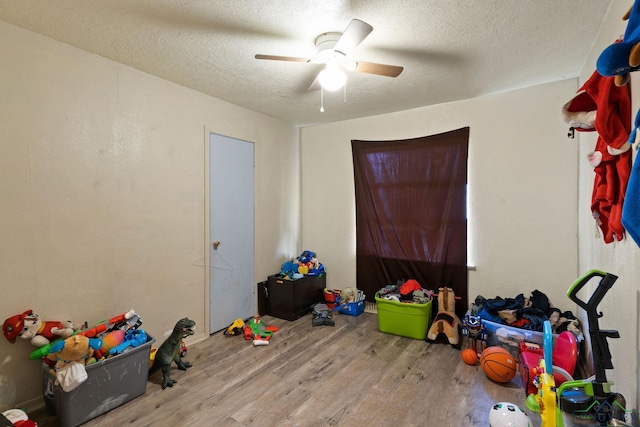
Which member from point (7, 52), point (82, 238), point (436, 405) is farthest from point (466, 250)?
point (7, 52)

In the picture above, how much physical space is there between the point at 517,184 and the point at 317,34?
7.87 ft

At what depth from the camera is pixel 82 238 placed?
2256 millimetres

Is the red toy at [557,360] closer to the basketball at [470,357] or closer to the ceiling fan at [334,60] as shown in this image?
Result: the basketball at [470,357]

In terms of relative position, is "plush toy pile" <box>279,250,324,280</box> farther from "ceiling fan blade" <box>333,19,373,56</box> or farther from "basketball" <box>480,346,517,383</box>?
"ceiling fan blade" <box>333,19,373,56</box>

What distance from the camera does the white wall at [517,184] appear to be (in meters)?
2.81

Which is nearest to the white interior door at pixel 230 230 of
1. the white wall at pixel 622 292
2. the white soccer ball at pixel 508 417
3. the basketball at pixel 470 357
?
the basketball at pixel 470 357

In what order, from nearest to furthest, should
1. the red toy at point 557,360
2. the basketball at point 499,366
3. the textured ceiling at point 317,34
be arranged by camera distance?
the textured ceiling at point 317,34, the red toy at point 557,360, the basketball at point 499,366

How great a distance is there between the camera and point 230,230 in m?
3.37

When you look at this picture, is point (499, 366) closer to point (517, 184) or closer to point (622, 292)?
point (622, 292)

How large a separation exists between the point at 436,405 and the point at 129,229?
106 inches

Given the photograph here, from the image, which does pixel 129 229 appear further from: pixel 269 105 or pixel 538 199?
pixel 538 199

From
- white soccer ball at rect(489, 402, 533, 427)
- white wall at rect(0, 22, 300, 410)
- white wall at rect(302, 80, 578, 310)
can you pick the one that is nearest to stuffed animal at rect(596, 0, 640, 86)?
white soccer ball at rect(489, 402, 533, 427)

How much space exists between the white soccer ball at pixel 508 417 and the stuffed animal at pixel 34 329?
2667 millimetres

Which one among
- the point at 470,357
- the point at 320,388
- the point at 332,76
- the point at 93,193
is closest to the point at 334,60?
the point at 332,76
